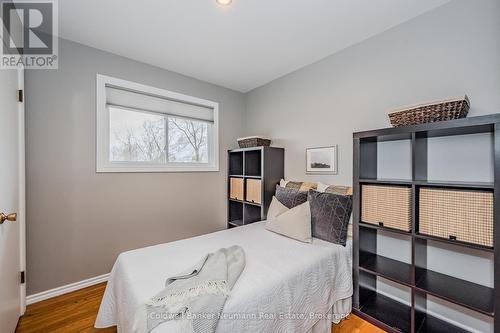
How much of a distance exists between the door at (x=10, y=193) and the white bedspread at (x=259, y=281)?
2.09 feet

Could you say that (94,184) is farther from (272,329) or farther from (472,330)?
(472,330)

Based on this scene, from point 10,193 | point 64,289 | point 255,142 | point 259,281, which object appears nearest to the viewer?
point 259,281

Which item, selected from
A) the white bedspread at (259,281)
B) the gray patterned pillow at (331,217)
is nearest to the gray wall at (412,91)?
the gray patterned pillow at (331,217)

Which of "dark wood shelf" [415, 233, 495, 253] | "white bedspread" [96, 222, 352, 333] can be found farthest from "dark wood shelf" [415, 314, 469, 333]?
"dark wood shelf" [415, 233, 495, 253]

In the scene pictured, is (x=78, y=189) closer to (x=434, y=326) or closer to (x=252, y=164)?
(x=252, y=164)

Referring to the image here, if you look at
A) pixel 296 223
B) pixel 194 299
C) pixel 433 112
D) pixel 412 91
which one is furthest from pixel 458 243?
pixel 194 299

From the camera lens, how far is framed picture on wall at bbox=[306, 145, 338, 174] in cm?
238

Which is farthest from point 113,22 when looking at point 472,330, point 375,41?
point 472,330

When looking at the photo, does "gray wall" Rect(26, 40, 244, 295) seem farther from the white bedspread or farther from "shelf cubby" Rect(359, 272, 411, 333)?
"shelf cubby" Rect(359, 272, 411, 333)

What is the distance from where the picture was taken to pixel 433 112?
4.81 feet

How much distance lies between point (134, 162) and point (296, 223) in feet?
6.52

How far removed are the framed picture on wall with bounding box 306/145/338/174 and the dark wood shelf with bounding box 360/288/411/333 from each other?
1178mm

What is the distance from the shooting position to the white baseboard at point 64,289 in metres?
2.02

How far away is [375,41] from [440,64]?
0.61m
